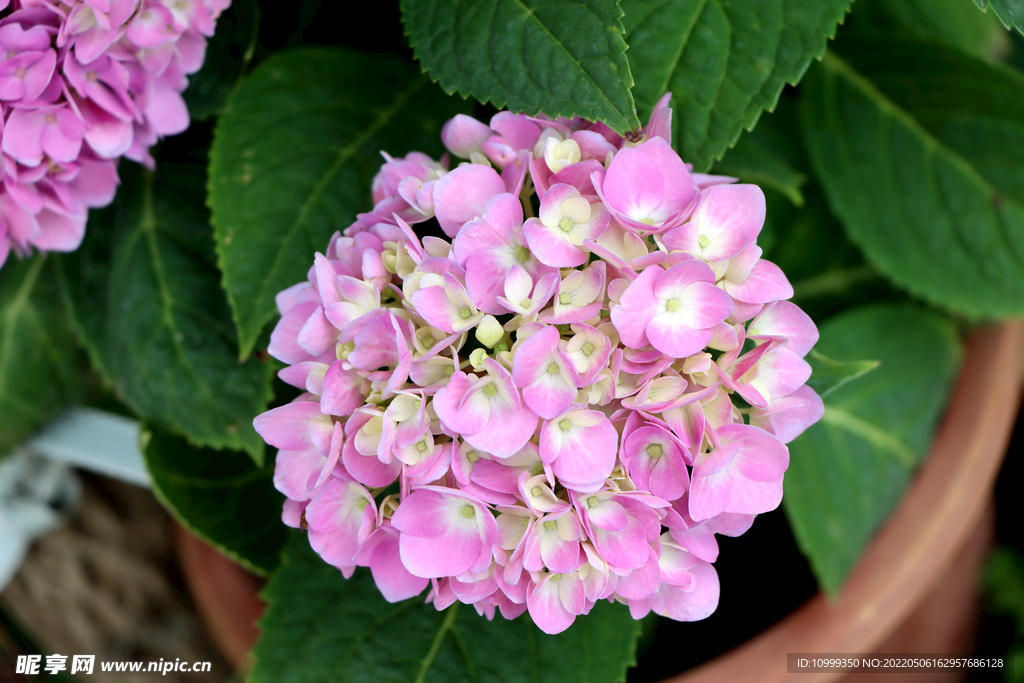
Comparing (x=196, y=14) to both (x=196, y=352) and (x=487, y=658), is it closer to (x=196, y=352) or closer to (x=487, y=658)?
(x=196, y=352)

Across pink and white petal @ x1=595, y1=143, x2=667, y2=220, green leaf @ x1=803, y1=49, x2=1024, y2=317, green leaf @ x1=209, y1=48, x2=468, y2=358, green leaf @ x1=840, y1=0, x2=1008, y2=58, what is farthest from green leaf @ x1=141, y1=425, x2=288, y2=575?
green leaf @ x1=840, y1=0, x2=1008, y2=58

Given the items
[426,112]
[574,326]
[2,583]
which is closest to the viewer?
[574,326]

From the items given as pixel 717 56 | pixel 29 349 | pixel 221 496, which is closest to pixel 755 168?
pixel 717 56

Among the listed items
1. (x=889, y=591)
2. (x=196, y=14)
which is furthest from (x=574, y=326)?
(x=889, y=591)

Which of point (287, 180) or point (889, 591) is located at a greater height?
point (287, 180)

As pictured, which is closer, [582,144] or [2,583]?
[582,144]

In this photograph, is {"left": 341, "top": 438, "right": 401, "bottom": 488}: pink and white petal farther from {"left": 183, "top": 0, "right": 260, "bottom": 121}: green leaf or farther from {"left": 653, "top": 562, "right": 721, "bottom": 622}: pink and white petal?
{"left": 183, "top": 0, "right": 260, "bottom": 121}: green leaf

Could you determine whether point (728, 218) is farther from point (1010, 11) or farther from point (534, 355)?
point (1010, 11)
